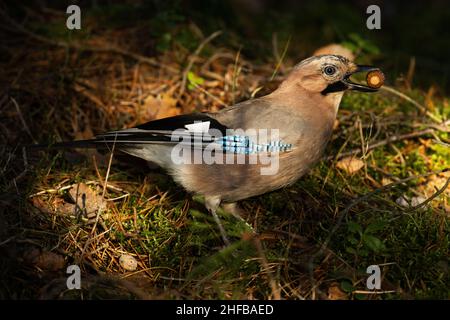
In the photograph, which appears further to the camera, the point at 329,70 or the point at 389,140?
the point at 389,140

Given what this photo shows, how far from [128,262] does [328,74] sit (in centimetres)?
173

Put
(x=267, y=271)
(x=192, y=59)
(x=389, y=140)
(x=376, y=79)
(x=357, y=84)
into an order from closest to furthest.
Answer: (x=267, y=271) → (x=357, y=84) → (x=376, y=79) → (x=389, y=140) → (x=192, y=59)

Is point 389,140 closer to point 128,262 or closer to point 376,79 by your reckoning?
point 376,79

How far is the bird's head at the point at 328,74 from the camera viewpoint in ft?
12.3

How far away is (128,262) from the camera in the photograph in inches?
129

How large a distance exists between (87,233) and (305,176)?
1.51m

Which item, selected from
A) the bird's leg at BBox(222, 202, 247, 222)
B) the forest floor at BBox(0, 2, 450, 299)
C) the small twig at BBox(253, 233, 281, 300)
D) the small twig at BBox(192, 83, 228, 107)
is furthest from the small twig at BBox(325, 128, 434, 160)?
the small twig at BBox(253, 233, 281, 300)

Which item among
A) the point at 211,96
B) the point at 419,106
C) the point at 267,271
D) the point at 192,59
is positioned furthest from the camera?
the point at 192,59

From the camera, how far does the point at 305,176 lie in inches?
156

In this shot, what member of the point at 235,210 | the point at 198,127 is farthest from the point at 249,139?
the point at 235,210

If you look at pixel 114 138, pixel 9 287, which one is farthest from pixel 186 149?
pixel 9 287

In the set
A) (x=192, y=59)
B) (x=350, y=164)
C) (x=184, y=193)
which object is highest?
(x=192, y=59)

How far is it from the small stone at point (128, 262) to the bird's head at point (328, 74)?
1562mm

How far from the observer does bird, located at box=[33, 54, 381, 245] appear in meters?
3.53
